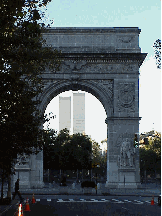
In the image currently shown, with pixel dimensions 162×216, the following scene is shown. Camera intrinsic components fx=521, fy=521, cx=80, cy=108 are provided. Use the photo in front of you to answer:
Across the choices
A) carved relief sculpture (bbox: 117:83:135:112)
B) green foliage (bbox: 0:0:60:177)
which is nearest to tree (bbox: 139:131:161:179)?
carved relief sculpture (bbox: 117:83:135:112)

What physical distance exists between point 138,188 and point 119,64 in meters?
11.8

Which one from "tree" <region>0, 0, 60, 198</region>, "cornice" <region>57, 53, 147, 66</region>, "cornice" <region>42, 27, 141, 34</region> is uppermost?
"cornice" <region>42, 27, 141, 34</region>

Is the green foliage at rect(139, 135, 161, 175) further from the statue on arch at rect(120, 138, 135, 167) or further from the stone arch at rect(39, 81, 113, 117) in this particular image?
the stone arch at rect(39, 81, 113, 117)

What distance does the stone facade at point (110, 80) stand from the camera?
158 feet

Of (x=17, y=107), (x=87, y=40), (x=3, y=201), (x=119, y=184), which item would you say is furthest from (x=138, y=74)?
(x=17, y=107)

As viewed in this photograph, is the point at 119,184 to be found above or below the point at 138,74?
below

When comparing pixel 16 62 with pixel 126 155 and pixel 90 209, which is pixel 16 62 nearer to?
pixel 90 209

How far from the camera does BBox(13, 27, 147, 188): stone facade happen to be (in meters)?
48.0

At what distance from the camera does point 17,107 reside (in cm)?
2144

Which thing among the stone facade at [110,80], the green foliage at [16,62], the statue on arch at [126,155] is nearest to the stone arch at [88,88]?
the stone facade at [110,80]

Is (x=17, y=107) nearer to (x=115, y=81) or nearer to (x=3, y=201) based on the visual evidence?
(x=3, y=201)

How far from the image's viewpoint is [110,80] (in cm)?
4938

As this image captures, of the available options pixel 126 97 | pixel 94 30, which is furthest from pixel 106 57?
pixel 126 97

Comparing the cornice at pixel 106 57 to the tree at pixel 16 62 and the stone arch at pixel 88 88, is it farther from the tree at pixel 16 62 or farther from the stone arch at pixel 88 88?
the tree at pixel 16 62
